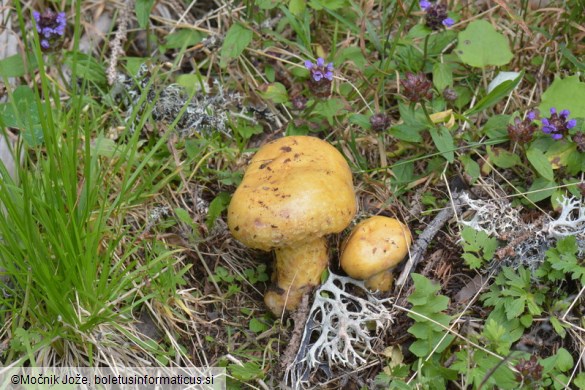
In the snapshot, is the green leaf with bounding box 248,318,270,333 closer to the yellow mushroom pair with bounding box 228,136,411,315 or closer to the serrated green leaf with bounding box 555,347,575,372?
the yellow mushroom pair with bounding box 228,136,411,315

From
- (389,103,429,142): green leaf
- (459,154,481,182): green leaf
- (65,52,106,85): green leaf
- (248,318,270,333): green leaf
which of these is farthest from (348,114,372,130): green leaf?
(65,52,106,85): green leaf

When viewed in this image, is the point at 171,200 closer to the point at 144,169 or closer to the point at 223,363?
the point at 144,169

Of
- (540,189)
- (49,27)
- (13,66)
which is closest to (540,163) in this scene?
(540,189)

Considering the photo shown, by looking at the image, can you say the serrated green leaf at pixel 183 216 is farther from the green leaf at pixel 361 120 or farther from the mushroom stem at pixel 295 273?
the green leaf at pixel 361 120

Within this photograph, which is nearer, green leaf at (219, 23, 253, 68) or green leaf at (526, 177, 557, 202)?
green leaf at (526, 177, 557, 202)

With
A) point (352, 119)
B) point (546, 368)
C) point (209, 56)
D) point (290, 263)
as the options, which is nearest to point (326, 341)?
point (290, 263)

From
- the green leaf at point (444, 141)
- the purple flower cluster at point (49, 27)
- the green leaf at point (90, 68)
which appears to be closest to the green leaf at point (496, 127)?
the green leaf at point (444, 141)

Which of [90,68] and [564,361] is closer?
[564,361]

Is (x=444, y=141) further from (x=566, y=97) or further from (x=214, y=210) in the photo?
(x=214, y=210)
